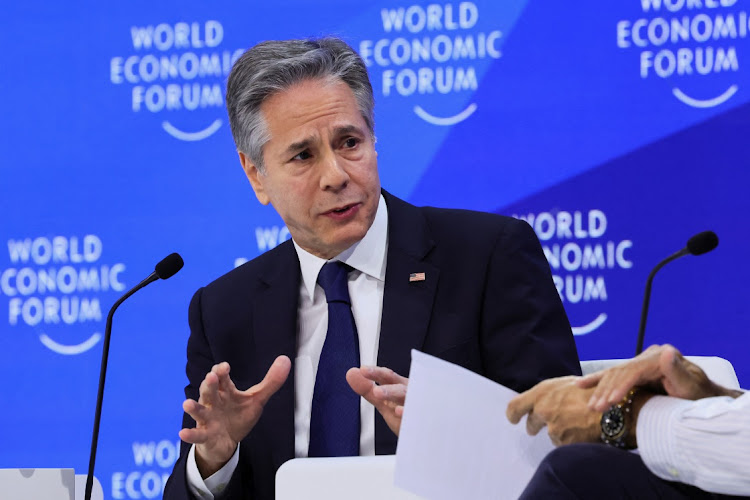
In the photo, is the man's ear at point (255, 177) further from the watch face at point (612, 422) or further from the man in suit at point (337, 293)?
the watch face at point (612, 422)

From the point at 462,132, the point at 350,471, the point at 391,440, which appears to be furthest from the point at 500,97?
the point at 350,471

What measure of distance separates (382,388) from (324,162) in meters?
0.67

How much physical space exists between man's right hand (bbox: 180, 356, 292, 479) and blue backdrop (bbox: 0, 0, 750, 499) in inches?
63.0

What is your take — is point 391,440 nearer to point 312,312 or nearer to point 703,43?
point 312,312

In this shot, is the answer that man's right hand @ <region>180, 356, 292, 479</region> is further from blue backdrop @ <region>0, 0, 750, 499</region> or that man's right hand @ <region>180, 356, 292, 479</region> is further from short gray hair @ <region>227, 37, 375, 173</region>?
blue backdrop @ <region>0, 0, 750, 499</region>

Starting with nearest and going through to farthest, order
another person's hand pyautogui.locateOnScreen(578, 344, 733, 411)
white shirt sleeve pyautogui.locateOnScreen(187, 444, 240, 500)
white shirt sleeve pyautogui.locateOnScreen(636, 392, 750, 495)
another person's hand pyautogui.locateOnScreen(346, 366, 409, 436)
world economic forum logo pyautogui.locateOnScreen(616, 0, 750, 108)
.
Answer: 1. white shirt sleeve pyautogui.locateOnScreen(636, 392, 750, 495)
2. another person's hand pyautogui.locateOnScreen(578, 344, 733, 411)
3. another person's hand pyautogui.locateOnScreen(346, 366, 409, 436)
4. white shirt sleeve pyautogui.locateOnScreen(187, 444, 240, 500)
5. world economic forum logo pyautogui.locateOnScreen(616, 0, 750, 108)

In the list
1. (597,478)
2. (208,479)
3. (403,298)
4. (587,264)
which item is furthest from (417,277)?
(587,264)

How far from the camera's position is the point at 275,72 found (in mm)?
2449

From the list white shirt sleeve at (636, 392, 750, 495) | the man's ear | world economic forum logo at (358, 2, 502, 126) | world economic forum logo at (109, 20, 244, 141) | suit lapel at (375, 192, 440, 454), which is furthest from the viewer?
world economic forum logo at (109, 20, 244, 141)

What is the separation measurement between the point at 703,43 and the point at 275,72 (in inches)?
69.9

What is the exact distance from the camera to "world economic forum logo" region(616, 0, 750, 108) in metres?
3.51

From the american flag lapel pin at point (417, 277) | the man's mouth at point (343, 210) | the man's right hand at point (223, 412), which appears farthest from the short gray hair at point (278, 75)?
the man's right hand at point (223, 412)

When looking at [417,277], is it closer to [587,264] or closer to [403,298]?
[403,298]

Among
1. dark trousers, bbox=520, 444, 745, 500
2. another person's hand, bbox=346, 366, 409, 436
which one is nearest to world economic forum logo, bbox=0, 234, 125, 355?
another person's hand, bbox=346, 366, 409, 436
